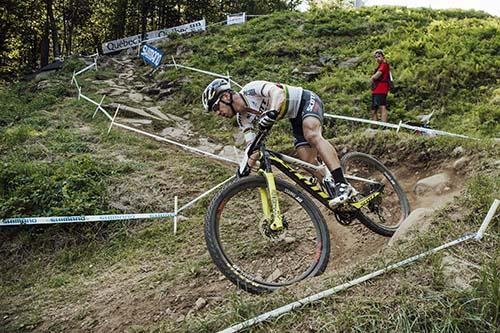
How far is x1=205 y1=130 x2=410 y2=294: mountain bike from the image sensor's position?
3.45 meters

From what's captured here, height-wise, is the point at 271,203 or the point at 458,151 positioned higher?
the point at 458,151

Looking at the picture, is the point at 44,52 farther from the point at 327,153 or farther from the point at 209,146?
the point at 327,153

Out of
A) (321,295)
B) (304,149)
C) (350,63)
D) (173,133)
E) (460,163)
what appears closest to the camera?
(321,295)

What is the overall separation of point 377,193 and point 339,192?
1.04 m

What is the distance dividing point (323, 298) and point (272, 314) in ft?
1.26

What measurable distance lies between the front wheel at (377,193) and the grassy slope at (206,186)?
3.65 feet

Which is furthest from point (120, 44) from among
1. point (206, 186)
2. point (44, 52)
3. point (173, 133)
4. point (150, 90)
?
point (206, 186)

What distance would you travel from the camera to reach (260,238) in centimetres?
482

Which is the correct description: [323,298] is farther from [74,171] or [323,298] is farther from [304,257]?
[74,171]

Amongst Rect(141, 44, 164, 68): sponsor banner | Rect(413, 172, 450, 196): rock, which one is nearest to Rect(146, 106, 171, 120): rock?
Rect(141, 44, 164, 68): sponsor banner

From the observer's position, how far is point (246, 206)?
4.10 meters

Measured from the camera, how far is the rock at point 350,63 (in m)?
14.2

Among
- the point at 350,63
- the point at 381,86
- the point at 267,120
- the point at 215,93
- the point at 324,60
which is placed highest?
the point at 324,60

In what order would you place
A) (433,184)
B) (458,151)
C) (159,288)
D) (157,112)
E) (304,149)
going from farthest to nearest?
1. (157,112)
2. (458,151)
3. (433,184)
4. (304,149)
5. (159,288)
